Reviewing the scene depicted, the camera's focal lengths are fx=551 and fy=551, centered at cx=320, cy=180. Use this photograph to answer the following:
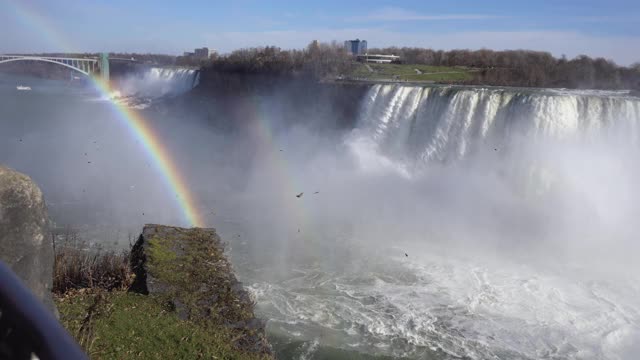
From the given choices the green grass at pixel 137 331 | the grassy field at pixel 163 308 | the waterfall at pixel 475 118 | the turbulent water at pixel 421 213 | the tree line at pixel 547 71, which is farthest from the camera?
the tree line at pixel 547 71

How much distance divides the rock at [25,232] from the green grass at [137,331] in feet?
2.77

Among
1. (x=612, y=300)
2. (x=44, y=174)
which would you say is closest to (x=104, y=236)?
(x=44, y=174)

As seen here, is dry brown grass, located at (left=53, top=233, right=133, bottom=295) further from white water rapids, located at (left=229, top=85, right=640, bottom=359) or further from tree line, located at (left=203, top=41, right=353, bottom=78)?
tree line, located at (left=203, top=41, right=353, bottom=78)

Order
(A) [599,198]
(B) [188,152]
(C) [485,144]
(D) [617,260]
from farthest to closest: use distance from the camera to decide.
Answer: (B) [188,152] → (C) [485,144] → (A) [599,198] → (D) [617,260]

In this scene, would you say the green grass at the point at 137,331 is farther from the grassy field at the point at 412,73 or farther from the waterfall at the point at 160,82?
the waterfall at the point at 160,82

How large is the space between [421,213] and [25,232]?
46.9ft

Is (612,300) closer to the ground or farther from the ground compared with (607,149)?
closer to the ground

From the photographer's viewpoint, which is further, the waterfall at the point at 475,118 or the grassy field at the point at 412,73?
the grassy field at the point at 412,73

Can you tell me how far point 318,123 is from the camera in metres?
31.6

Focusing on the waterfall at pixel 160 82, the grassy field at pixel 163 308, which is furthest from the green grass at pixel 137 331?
the waterfall at pixel 160 82

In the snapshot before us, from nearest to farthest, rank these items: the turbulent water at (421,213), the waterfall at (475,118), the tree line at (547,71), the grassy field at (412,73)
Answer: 1. the turbulent water at (421,213)
2. the waterfall at (475,118)
3. the tree line at (547,71)
4. the grassy field at (412,73)

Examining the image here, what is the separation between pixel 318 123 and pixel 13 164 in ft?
51.4

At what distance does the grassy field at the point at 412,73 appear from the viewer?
3800 centimetres

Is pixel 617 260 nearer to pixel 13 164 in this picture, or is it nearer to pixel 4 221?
pixel 4 221
